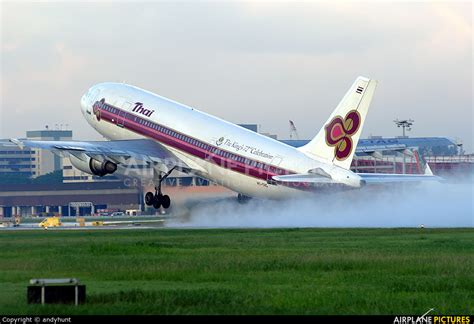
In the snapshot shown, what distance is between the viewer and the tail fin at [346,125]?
65438mm

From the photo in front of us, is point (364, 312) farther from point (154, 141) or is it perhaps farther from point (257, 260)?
point (154, 141)

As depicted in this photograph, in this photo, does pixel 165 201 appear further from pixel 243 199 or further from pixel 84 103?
pixel 84 103

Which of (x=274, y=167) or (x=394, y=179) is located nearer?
(x=394, y=179)

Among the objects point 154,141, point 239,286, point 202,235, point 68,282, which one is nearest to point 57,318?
point 68,282

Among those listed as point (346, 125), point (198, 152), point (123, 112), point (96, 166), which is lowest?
point (96, 166)

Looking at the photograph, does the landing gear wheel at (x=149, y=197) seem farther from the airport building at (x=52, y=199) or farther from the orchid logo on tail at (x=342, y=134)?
the airport building at (x=52, y=199)

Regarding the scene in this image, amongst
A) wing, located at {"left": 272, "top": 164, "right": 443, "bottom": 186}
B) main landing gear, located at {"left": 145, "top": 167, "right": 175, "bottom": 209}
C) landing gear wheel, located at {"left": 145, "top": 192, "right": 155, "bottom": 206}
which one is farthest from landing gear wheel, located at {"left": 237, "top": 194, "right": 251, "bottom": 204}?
wing, located at {"left": 272, "top": 164, "right": 443, "bottom": 186}

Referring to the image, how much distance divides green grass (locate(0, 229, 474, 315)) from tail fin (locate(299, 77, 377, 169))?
32.8 feet

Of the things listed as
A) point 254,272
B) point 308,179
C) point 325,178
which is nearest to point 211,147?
point 308,179

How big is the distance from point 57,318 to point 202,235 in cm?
3380

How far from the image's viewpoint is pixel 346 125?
65.6 m

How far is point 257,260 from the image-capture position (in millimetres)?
39781

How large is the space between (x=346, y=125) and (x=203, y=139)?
35.5ft
